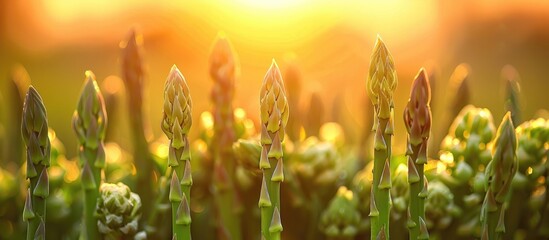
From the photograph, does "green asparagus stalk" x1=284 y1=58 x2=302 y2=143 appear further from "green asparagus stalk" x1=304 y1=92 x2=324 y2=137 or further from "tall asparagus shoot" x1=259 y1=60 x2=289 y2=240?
"tall asparagus shoot" x1=259 y1=60 x2=289 y2=240

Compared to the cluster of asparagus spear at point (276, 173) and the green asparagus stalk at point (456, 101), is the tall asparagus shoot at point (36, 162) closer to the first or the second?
the cluster of asparagus spear at point (276, 173)

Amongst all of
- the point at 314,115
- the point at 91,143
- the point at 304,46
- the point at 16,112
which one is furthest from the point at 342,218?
the point at 304,46

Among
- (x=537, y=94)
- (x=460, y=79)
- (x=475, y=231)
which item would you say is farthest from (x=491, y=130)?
(x=537, y=94)

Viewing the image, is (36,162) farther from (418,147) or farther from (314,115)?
(314,115)

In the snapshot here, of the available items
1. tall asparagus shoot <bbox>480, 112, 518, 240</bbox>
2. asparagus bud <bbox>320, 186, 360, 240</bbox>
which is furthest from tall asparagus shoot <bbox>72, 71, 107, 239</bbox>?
tall asparagus shoot <bbox>480, 112, 518, 240</bbox>

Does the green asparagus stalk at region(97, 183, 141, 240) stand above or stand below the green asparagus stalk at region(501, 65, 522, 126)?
below
